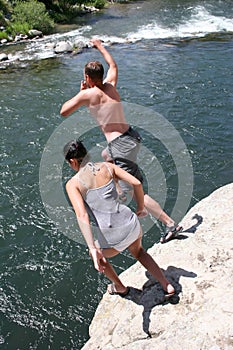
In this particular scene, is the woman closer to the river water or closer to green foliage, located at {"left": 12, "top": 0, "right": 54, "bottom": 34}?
the river water

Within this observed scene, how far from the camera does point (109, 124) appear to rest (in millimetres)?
5453

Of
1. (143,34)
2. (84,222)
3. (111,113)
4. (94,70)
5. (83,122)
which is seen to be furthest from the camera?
(143,34)

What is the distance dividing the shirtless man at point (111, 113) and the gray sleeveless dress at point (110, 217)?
116 cm

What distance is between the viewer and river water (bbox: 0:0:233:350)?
6297mm

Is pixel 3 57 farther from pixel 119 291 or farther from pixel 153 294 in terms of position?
pixel 153 294

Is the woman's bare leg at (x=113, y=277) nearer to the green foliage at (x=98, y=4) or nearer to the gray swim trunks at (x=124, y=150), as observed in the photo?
the gray swim trunks at (x=124, y=150)

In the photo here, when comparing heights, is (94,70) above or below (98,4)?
above

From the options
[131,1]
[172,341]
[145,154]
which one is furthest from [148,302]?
[131,1]

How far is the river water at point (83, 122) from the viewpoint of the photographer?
630 centimetres

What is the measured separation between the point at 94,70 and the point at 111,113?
0.70 meters

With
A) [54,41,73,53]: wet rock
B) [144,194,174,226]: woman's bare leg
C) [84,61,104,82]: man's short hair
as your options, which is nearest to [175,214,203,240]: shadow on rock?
[144,194,174,226]: woman's bare leg

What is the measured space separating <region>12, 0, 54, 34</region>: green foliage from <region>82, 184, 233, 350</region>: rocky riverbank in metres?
26.1

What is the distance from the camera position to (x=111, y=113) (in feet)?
17.4

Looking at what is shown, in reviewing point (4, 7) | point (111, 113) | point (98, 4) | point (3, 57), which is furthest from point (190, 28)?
point (111, 113)
